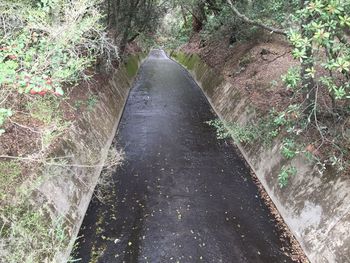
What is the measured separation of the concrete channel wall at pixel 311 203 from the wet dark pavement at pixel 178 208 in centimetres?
51

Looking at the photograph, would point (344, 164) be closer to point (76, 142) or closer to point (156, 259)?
point (156, 259)

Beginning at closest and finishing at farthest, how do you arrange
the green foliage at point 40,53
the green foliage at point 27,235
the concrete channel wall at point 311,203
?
1. the green foliage at point 40,53
2. the green foliage at point 27,235
3. the concrete channel wall at point 311,203

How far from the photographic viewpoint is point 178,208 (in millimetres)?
8711

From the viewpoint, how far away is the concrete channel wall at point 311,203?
267 inches

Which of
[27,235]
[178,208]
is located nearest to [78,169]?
[178,208]

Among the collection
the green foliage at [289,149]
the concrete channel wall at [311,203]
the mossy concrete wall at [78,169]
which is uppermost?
the green foliage at [289,149]

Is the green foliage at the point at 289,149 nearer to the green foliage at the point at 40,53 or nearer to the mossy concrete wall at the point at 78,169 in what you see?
the mossy concrete wall at the point at 78,169

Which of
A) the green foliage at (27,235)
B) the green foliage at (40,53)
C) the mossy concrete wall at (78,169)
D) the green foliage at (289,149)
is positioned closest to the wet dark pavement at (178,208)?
the mossy concrete wall at (78,169)

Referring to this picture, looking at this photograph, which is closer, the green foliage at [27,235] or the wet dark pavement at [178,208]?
the green foliage at [27,235]

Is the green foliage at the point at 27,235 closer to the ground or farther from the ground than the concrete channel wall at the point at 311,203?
closer to the ground

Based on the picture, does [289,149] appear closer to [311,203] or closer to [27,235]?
[311,203]

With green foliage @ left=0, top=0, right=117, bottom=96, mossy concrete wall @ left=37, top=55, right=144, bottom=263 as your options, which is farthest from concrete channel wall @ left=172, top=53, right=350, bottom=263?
green foliage @ left=0, top=0, right=117, bottom=96

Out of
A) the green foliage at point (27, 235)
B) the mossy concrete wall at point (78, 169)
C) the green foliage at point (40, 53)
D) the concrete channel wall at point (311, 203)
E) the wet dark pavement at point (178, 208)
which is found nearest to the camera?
the green foliage at point (40, 53)

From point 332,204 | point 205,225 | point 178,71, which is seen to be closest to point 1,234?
point 205,225
